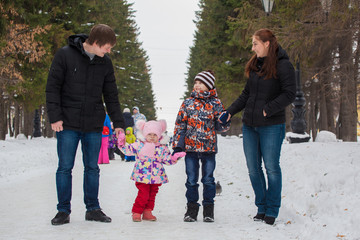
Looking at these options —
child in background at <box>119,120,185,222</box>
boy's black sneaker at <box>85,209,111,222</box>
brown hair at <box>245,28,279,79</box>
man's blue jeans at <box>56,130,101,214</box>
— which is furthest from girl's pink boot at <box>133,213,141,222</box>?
brown hair at <box>245,28,279,79</box>

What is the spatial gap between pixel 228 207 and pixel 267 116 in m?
1.91

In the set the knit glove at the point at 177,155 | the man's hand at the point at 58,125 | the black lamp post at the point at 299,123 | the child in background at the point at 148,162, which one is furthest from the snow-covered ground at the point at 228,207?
the black lamp post at the point at 299,123

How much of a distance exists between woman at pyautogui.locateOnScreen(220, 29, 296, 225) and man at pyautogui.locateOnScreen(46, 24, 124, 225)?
162 centimetres

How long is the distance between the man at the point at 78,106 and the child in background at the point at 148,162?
1.43ft

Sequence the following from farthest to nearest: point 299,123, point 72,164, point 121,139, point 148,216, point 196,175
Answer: point 299,123 < point 196,175 < point 148,216 < point 121,139 < point 72,164

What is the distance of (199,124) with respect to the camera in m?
5.09

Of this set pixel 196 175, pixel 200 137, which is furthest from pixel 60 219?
pixel 200 137

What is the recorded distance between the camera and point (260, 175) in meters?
5.01

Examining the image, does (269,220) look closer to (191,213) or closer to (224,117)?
(191,213)

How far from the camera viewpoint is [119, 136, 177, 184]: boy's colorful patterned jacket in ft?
16.5

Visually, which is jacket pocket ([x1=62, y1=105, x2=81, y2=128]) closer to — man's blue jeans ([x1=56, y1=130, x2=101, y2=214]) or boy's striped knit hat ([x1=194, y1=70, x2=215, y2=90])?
man's blue jeans ([x1=56, y1=130, x2=101, y2=214])

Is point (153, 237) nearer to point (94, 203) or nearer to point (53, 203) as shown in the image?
point (94, 203)

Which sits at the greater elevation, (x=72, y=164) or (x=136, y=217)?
(x=72, y=164)

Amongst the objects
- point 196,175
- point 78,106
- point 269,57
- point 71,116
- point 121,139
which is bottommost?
point 196,175
